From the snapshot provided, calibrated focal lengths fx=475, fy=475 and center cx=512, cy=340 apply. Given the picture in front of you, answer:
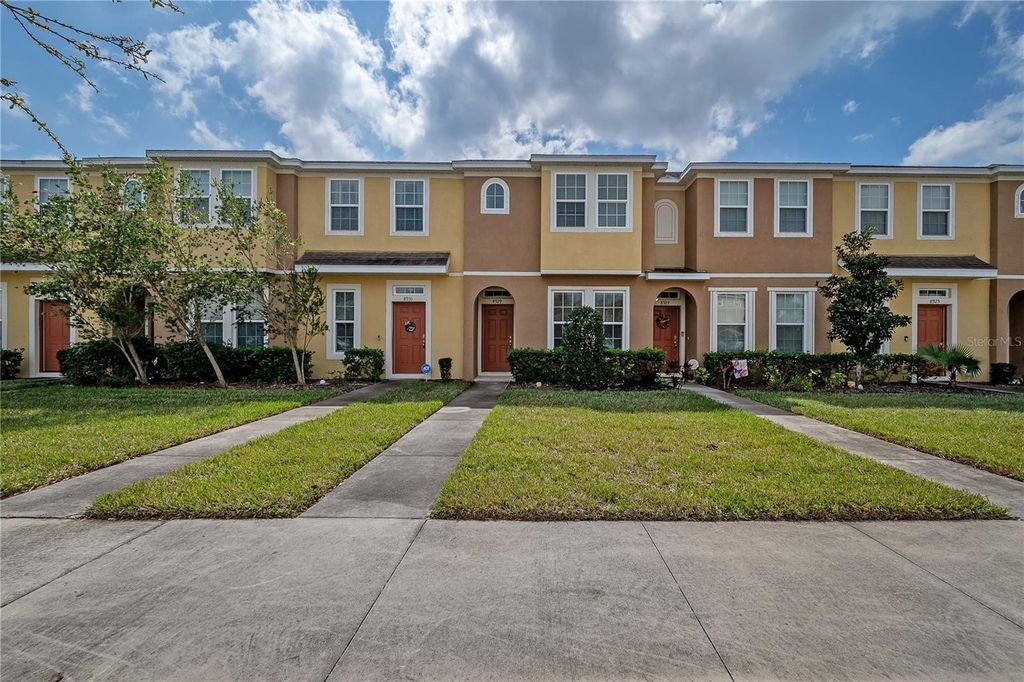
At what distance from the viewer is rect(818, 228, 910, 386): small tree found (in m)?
11.8

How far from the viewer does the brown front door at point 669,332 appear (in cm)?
1562

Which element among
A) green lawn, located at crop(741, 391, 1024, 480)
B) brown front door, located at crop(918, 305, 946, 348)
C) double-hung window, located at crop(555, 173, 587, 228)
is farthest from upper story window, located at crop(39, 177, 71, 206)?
brown front door, located at crop(918, 305, 946, 348)

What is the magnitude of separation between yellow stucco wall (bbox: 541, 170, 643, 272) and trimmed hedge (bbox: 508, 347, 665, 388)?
272 cm

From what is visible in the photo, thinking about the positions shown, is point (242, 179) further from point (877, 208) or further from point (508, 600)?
point (877, 208)

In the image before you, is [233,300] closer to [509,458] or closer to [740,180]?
[509,458]

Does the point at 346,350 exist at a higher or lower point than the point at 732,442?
higher

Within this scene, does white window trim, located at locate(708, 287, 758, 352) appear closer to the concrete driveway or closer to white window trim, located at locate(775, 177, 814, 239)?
white window trim, located at locate(775, 177, 814, 239)

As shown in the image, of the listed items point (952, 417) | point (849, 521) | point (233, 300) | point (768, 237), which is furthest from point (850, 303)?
point (233, 300)

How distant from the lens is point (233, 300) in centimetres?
1197

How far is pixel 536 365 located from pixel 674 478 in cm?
813

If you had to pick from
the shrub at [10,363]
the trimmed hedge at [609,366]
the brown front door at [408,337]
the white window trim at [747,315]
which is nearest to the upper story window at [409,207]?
the brown front door at [408,337]

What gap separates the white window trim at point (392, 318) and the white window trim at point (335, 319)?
83 centimetres

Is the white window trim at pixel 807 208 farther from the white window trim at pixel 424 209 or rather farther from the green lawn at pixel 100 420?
the green lawn at pixel 100 420

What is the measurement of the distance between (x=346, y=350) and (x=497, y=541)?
37.3 feet
